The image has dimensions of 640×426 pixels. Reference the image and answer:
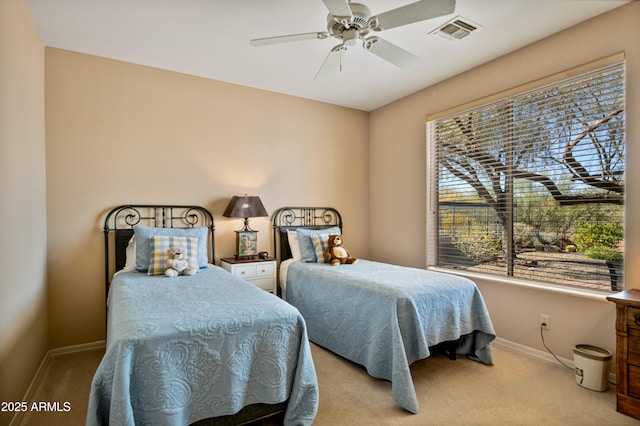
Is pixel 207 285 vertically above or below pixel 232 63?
below

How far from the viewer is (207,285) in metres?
2.41

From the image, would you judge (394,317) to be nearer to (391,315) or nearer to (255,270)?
(391,315)

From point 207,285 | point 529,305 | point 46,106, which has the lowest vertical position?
point 529,305

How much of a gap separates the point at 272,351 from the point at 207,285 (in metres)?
0.85

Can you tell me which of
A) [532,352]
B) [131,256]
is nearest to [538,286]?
[532,352]

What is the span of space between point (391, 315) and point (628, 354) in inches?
56.4

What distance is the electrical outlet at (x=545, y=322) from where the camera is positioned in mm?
2812

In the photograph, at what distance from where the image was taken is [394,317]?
2289mm

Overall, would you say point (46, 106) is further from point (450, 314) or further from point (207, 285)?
point (450, 314)

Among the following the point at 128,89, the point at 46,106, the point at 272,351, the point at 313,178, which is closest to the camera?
the point at 272,351

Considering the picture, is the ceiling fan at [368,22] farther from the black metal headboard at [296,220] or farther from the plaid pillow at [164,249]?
the black metal headboard at [296,220]

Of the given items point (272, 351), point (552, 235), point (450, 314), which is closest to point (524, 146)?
point (552, 235)

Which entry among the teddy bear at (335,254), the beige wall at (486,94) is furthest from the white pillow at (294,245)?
the beige wall at (486,94)

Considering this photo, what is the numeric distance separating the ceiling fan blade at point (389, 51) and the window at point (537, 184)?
126cm
